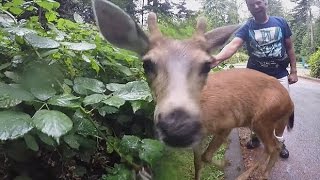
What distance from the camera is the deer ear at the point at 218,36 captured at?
3.74 m

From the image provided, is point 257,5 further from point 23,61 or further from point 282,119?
point 23,61

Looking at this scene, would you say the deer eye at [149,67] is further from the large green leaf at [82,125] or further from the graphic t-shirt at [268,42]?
the graphic t-shirt at [268,42]

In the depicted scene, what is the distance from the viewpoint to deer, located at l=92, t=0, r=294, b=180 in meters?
2.47

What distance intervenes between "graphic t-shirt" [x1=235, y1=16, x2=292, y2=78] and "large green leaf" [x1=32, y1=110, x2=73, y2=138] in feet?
13.0

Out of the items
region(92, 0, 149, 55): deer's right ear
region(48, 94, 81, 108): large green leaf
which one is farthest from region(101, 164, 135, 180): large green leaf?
region(92, 0, 149, 55): deer's right ear

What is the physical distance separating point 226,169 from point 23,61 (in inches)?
135

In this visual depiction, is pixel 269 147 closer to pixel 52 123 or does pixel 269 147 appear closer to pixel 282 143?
pixel 282 143

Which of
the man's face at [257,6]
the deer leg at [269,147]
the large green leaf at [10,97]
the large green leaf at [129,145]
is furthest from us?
the man's face at [257,6]

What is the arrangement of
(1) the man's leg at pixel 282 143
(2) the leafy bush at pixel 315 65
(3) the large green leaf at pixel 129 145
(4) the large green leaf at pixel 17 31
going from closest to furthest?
(4) the large green leaf at pixel 17 31 < (3) the large green leaf at pixel 129 145 < (1) the man's leg at pixel 282 143 < (2) the leafy bush at pixel 315 65

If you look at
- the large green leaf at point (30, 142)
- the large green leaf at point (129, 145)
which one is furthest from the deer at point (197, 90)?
the large green leaf at point (30, 142)

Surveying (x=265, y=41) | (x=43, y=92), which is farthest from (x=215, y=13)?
(x=43, y=92)

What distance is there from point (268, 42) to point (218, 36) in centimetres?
193

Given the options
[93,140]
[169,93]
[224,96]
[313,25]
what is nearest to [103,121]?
[93,140]

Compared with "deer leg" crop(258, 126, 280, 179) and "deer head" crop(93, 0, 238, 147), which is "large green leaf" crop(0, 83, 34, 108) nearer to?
"deer head" crop(93, 0, 238, 147)
